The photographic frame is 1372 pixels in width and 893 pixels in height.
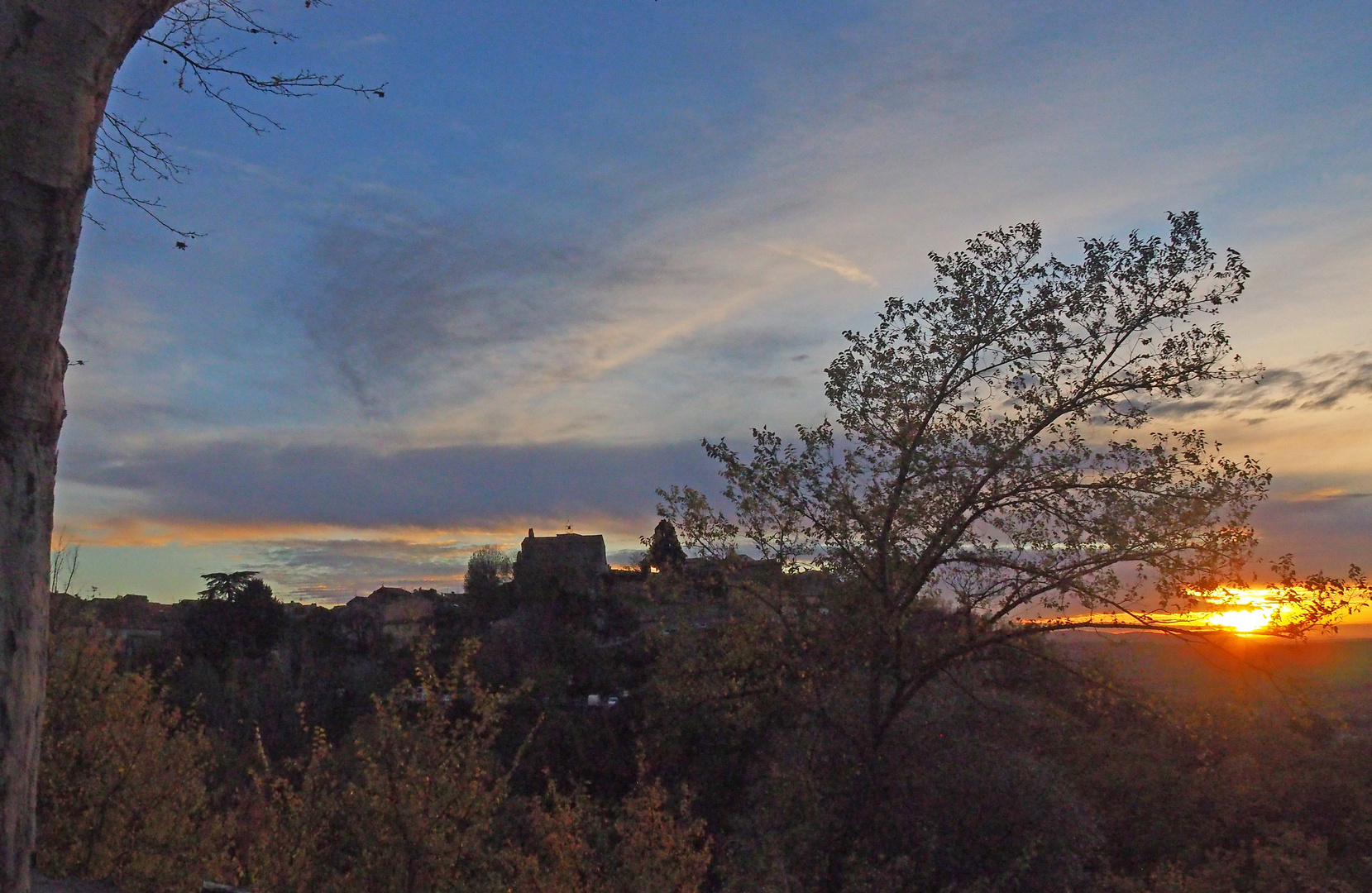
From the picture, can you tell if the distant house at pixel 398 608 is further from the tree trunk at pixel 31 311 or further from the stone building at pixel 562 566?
the tree trunk at pixel 31 311

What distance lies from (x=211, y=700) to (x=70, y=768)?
29.8 meters

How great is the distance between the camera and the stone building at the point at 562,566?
5144cm

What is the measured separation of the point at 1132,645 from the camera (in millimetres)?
12523

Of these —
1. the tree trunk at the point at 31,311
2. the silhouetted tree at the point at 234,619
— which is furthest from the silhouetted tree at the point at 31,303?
the silhouetted tree at the point at 234,619

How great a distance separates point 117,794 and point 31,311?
8.71 m

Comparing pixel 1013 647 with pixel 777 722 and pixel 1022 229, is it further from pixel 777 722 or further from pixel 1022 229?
pixel 1022 229

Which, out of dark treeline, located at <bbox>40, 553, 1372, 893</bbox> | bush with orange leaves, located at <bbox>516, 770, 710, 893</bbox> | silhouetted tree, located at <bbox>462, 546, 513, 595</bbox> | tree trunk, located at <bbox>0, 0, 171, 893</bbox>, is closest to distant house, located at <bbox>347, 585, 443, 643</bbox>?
silhouetted tree, located at <bbox>462, 546, 513, 595</bbox>

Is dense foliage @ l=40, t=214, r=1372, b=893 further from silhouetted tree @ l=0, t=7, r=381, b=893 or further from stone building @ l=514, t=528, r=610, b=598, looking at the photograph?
stone building @ l=514, t=528, r=610, b=598

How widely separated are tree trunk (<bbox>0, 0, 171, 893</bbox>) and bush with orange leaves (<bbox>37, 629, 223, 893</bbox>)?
25.0ft

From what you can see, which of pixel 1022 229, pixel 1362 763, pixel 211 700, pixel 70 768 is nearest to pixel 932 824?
pixel 1022 229

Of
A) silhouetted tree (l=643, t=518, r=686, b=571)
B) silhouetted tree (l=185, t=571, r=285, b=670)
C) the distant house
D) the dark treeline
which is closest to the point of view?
the dark treeline

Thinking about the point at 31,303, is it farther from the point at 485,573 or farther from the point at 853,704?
the point at 485,573

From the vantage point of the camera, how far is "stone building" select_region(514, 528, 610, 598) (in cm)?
5144

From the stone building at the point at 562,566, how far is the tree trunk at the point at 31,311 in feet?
158
